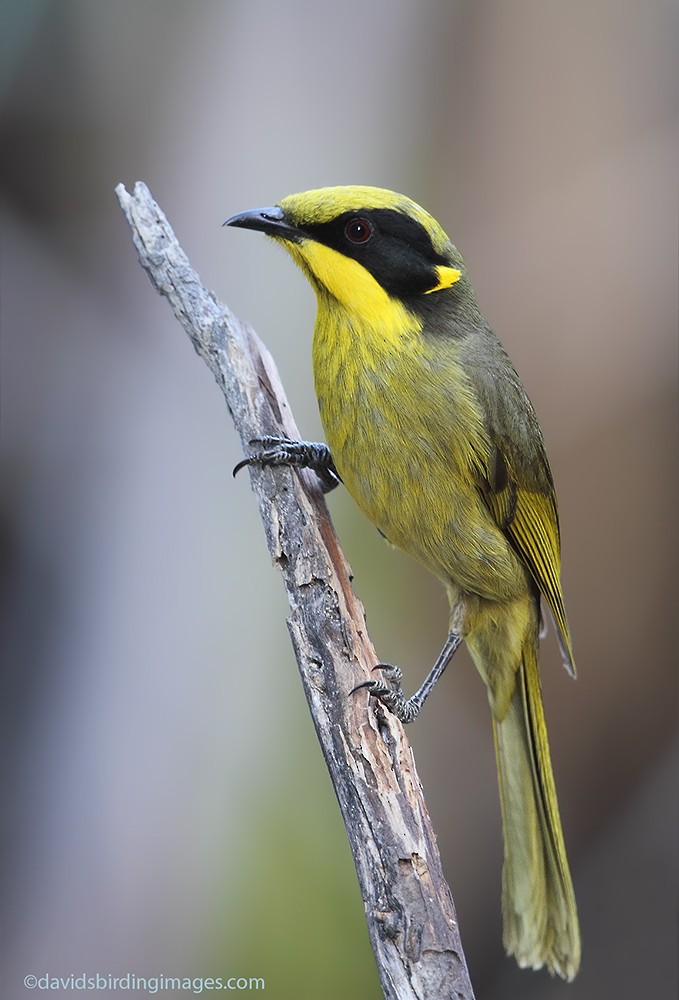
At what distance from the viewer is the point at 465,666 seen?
7.44 feet

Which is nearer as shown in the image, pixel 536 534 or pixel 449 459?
pixel 449 459

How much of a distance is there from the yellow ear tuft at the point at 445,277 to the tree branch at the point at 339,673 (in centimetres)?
34

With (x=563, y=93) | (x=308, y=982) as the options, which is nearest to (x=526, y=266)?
(x=563, y=93)

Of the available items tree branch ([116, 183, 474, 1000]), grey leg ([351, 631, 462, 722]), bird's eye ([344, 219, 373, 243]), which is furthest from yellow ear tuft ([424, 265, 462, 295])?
grey leg ([351, 631, 462, 722])

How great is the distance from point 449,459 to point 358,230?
0.44m

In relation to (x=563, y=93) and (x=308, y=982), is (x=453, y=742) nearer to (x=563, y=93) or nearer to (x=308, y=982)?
(x=308, y=982)

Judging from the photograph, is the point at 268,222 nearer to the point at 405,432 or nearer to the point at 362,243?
the point at 362,243

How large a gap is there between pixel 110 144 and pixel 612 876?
1861mm

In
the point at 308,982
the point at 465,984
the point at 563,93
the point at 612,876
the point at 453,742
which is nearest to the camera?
the point at 465,984

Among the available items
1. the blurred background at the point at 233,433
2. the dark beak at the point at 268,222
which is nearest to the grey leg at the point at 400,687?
the blurred background at the point at 233,433

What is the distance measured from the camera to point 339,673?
156cm

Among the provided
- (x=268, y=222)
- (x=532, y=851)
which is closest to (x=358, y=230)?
(x=268, y=222)

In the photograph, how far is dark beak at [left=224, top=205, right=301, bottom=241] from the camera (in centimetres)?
170

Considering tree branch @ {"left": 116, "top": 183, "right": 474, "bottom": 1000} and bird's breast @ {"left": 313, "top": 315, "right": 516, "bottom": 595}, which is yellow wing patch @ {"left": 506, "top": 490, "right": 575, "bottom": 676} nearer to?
bird's breast @ {"left": 313, "top": 315, "right": 516, "bottom": 595}
